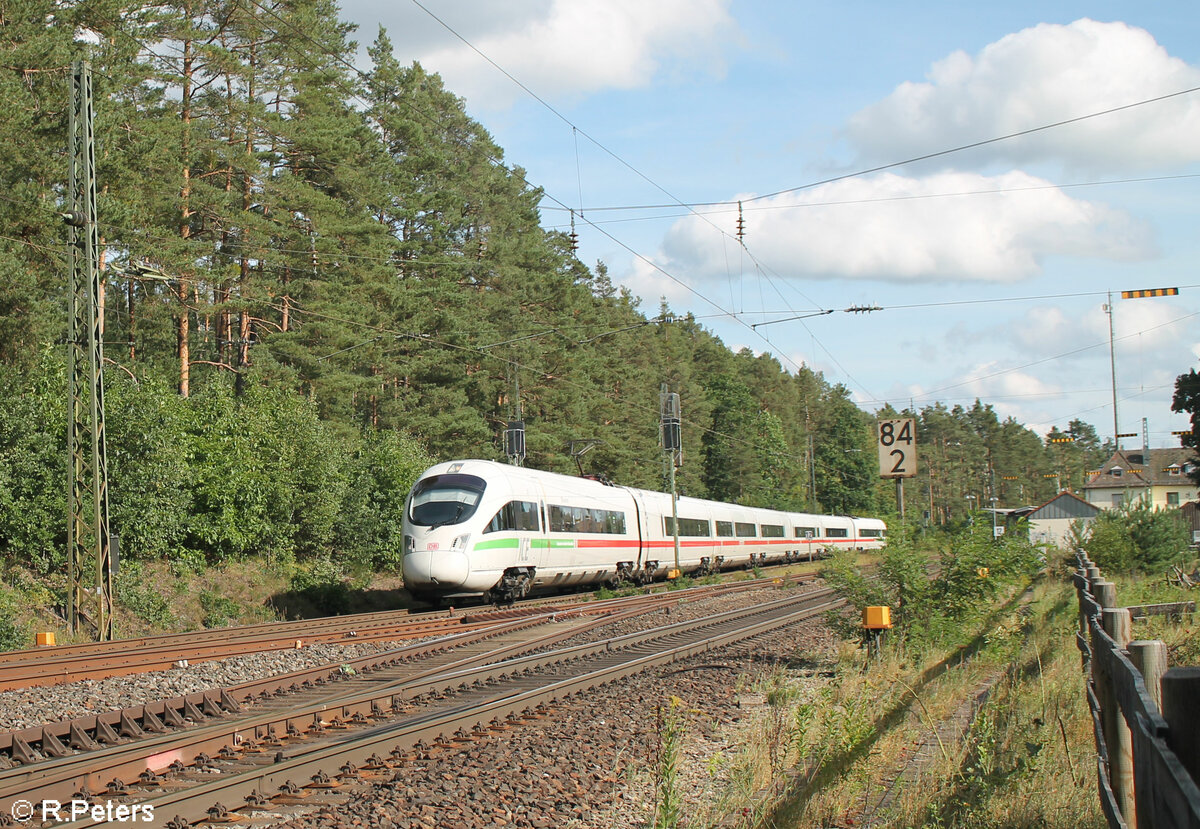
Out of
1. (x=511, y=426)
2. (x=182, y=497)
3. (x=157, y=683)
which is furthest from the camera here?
(x=511, y=426)

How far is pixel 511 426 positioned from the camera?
33.9m

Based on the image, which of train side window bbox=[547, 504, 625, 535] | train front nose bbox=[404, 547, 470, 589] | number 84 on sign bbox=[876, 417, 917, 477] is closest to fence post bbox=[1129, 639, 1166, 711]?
number 84 on sign bbox=[876, 417, 917, 477]

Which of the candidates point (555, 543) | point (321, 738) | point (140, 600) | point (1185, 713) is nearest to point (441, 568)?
point (555, 543)

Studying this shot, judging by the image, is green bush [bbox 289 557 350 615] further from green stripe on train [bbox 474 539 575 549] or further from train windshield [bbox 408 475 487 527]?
green stripe on train [bbox 474 539 575 549]

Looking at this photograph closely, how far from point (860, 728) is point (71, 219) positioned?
14991mm

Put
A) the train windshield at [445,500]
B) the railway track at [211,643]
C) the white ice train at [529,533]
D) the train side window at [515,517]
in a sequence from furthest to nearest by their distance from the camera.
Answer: the train side window at [515,517] → the train windshield at [445,500] → the white ice train at [529,533] → the railway track at [211,643]

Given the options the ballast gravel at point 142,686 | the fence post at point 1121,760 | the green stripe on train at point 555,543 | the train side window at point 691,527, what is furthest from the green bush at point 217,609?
the fence post at point 1121,760

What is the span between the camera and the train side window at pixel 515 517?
21.5 m

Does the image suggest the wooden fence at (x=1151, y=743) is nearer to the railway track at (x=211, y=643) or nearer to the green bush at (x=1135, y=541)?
the railway track at (x=211, y=643)

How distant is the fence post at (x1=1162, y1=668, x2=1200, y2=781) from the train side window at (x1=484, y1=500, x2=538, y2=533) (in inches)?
754

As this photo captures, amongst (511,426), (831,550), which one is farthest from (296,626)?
(511,426)

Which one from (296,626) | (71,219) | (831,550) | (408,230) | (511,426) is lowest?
(296,626)

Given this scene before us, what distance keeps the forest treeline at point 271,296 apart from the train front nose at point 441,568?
6.39 meters

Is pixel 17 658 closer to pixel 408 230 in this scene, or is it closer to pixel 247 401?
pixel 247 401
